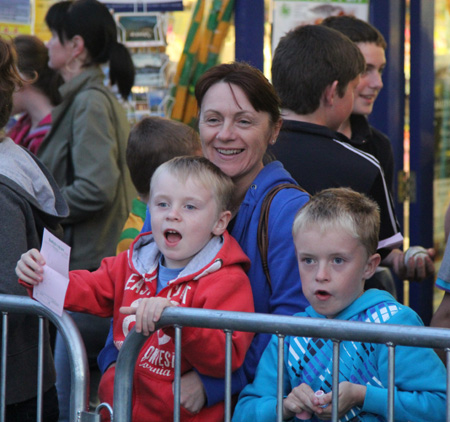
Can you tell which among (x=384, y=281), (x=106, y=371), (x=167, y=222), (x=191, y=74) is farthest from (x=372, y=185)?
(x=191, y=74)

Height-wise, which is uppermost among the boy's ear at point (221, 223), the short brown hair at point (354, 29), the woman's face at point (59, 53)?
the short brown hair at point (354, 29)

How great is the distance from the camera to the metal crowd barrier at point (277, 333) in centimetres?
219

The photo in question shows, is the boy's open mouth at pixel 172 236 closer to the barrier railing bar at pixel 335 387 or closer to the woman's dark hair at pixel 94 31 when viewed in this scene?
the barrier railing bar at pixel 335 387

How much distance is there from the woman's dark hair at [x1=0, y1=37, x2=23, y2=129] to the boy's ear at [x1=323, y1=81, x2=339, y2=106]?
1.25 metres

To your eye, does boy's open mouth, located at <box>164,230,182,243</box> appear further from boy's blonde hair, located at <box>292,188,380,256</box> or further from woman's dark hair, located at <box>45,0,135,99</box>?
woman's dark hair, located at <box>45,0,135,99</box>

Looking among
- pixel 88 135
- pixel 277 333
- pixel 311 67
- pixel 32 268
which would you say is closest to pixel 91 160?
pixel 88 135

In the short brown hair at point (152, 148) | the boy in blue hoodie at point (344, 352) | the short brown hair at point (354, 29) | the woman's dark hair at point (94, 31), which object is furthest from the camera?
the woman's dark hair at point (94, 31)

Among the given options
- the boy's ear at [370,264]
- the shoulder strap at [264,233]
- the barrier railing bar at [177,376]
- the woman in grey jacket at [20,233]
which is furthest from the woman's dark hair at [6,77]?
the boy's ear at [370,264]

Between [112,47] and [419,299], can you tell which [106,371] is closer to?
[112,47]

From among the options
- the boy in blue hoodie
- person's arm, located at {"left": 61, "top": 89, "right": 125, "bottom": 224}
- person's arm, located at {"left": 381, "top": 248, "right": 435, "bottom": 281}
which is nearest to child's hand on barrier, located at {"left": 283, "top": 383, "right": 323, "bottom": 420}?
the boy in blue hoodie

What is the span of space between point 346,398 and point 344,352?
0.52ft

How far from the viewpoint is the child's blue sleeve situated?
2580 millimetres

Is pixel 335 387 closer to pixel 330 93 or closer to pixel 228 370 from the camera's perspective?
pixel 228 370

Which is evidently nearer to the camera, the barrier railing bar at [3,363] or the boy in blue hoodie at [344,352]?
the boy in blue hoodie at [344,352]
